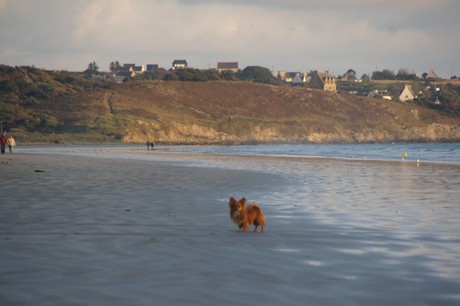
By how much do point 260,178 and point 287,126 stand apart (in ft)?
446

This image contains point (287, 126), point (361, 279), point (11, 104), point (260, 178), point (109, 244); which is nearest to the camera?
point (361, 279)

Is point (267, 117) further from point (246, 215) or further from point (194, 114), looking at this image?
point (246, 215)

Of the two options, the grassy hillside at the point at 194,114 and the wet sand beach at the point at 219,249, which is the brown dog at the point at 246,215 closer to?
the wet sand beach at the point at 219,249

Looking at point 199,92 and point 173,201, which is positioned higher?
point 199,92

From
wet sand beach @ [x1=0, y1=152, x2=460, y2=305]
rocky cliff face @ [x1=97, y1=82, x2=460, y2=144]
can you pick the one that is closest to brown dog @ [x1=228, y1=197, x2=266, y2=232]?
wet sand beach @ [x1=0, y1=152, x2=460, y2=305]

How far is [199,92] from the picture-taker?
177625 mm

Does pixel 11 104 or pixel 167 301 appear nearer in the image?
pixel 167 301

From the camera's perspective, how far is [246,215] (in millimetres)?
13172

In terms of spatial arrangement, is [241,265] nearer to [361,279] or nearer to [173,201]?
[361,279]

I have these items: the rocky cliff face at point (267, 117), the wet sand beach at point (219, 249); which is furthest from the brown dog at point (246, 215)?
the rocky cliff face at point (267, 117)

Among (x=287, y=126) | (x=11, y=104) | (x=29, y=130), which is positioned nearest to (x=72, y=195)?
(x=29, y=130)

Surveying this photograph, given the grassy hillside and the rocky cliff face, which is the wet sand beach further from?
the rocky cliff face

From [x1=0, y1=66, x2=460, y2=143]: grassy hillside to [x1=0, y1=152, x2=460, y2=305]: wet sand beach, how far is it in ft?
298

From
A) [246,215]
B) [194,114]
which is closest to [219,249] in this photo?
[246,215]
